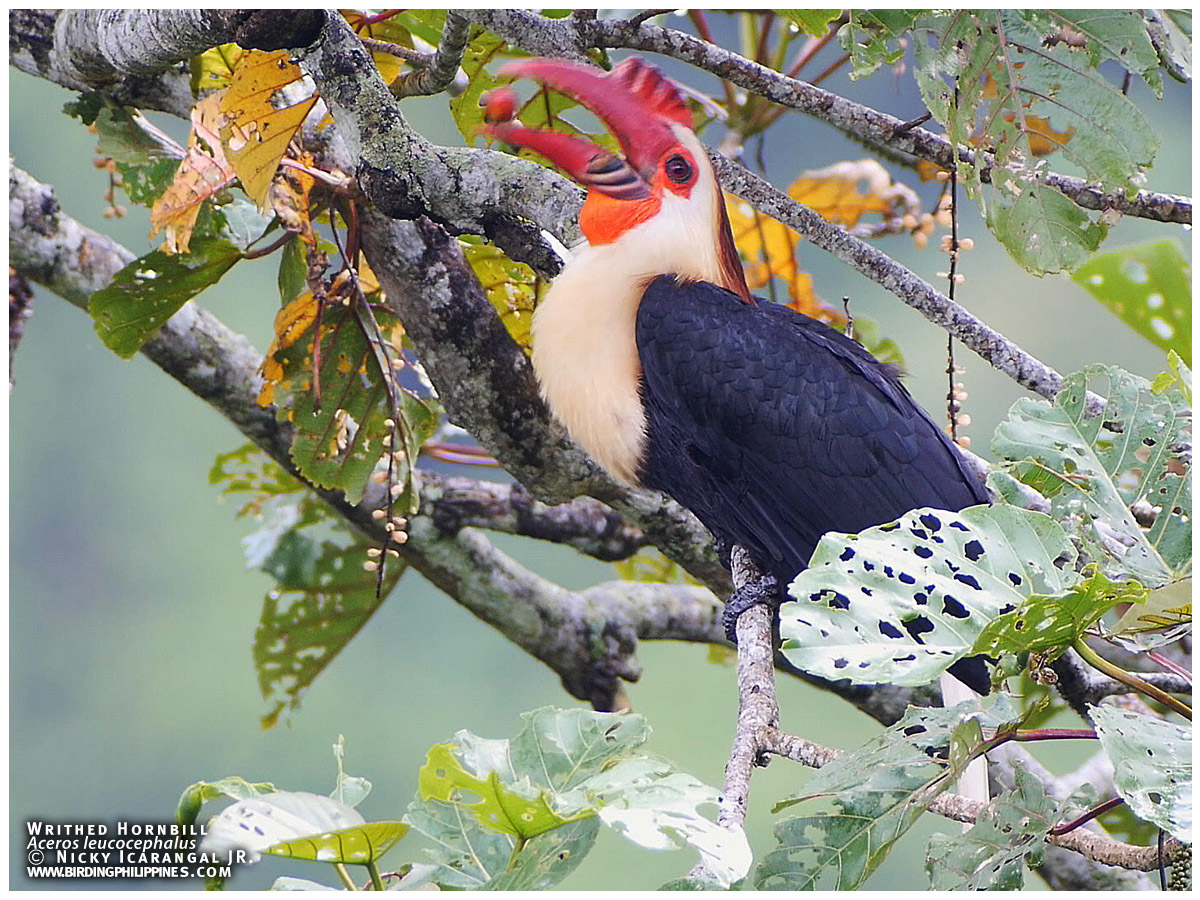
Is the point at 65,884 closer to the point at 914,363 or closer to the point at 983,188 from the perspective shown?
the point at 983,188

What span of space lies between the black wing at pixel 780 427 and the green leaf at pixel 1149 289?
1.20 feet

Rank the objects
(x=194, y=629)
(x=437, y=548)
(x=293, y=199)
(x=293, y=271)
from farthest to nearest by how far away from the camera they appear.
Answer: (x=194, y=629), (x=437, y=548), (x=293, y=271), (x=293, y=199)

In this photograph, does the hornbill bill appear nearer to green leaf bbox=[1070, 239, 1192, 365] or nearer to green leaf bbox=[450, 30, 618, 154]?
green leaf bbox=[450, 30, 618, 154]

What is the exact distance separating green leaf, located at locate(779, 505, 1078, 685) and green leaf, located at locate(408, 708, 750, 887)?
0.11 meters

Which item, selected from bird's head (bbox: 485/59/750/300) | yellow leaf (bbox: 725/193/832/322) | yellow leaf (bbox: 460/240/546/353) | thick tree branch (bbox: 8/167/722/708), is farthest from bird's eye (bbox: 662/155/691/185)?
thick tree branch (bbox: 8/167/722/708)

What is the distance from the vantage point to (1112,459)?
86 centimetres

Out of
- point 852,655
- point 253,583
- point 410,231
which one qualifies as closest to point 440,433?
point 410,231

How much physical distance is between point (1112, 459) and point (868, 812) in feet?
1.06

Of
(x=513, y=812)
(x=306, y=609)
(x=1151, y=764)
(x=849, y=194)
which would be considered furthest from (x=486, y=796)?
(x=849, y=194)

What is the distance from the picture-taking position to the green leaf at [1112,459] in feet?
2.68

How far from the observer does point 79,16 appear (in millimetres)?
Answer: 1174

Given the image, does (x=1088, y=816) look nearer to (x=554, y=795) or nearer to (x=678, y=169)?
(x=554, y=795)

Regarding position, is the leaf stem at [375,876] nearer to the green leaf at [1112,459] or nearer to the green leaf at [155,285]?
the green leaf at [1112,459]

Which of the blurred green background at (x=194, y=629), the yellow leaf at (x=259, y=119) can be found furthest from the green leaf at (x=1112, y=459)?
the blurred green background at (x=194, y=629)
